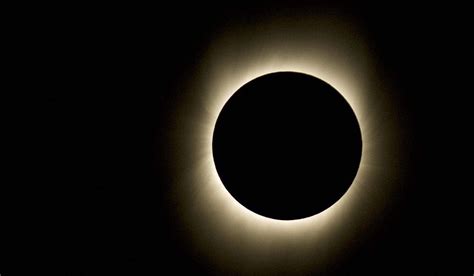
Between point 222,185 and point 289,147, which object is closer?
point 289,147

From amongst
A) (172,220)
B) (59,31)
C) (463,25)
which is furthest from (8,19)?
(463,25)

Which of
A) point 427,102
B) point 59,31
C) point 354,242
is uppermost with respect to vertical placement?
point 59,31

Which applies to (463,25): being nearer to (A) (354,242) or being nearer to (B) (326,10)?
(B) (326,10)

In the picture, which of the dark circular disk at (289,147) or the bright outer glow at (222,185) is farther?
the bright outer glow at (222,185)

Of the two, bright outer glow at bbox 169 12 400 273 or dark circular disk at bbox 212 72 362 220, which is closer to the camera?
dark circular disk at bbox 212 72 362 220
